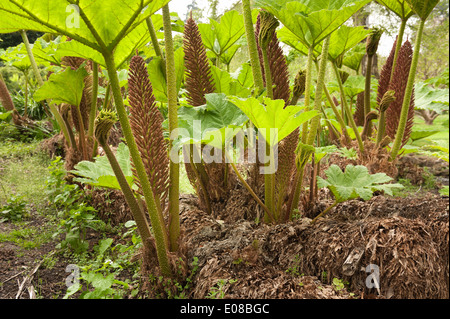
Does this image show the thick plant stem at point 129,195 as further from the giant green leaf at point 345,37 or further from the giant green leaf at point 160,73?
the giant green leaf at point 345,37

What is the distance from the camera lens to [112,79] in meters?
0.85

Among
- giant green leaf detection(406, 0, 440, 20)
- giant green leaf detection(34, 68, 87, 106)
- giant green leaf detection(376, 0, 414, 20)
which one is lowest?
giant green leaf detection(34, 68, 87, 106)

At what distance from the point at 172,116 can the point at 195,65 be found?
44 cm

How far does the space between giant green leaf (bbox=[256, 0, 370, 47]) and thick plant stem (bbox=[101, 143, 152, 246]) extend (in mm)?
707

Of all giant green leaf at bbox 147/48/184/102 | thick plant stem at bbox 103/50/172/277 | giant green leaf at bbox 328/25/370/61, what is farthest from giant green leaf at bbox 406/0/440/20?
thick plant stem at bbox 103/50/172/277

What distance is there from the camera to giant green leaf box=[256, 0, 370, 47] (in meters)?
1.08

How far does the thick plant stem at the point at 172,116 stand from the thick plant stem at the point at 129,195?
0.10 metres

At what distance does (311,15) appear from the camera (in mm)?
1089

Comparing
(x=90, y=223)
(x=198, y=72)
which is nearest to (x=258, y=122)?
(x=198, y=72)

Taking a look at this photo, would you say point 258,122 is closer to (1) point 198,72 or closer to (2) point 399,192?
(1) point 198,72

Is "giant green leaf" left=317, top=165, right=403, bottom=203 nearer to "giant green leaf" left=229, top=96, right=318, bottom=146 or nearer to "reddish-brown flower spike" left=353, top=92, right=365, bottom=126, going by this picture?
"giant green leaf" left=229, top=96, right=318, bottom=146

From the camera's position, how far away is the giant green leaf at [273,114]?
953 mm

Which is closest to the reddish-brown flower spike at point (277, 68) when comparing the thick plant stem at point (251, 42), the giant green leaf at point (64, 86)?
the thick plant stem at point (251, 42)

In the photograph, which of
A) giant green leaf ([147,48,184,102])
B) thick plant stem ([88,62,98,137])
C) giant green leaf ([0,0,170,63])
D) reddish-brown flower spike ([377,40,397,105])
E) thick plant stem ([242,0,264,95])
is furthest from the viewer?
reddish-brown flower spike ([377,40,397,105])
